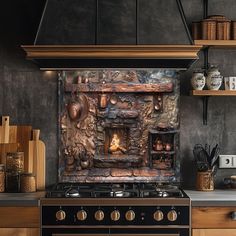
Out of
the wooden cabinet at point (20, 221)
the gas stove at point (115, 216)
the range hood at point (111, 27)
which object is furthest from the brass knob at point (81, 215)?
the range hood at point (111, 27)

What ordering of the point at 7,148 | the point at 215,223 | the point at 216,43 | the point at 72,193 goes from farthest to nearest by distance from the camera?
1. the point at 7,148
2. the point at 216,43
3. the point at 72,193
4. the point at 215,223

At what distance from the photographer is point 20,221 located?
3365mm

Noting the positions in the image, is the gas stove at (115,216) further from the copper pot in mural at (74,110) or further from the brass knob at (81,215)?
the copper pot in mural at (74,110)

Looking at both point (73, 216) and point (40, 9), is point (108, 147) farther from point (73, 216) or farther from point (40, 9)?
point (40, 9)

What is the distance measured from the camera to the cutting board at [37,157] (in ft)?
12.8

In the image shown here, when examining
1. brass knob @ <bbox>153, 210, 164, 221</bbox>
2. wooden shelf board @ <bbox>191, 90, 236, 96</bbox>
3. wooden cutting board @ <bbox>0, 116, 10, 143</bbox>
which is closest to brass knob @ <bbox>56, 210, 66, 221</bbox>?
brass knob @ <bbox>153, 210, 164, 221</bbox>

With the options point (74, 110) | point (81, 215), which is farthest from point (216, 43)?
point (81, 215)

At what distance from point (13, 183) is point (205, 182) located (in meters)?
1.35

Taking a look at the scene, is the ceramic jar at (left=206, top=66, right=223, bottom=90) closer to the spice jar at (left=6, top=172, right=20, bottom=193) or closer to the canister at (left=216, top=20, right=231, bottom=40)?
the canister at (left=216, top=20, right=231, bottom=40)

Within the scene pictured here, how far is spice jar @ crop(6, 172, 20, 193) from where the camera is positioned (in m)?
3.76

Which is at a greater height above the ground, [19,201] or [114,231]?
[19,201]

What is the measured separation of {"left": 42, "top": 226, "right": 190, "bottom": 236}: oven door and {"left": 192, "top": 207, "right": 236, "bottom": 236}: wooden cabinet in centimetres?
11

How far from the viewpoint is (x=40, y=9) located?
399 centimetres

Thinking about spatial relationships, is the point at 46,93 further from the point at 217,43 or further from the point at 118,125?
the point at 217,43
